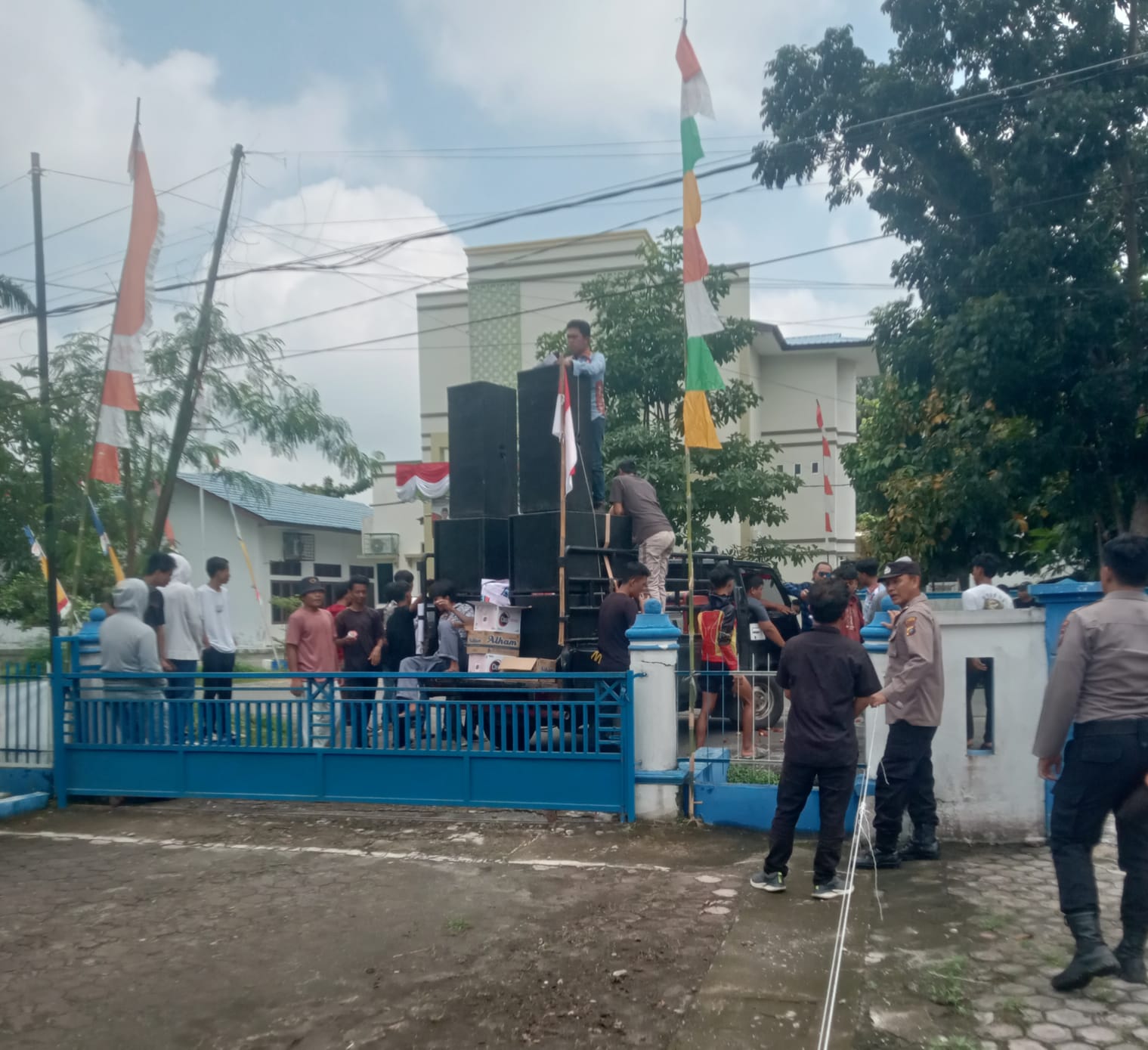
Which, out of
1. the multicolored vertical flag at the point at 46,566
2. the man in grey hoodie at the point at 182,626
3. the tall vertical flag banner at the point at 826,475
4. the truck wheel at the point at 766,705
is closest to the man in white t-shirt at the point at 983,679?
the truck wheel at the point at 766,705

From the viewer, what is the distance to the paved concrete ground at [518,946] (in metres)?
4.00

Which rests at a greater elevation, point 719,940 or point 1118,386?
point 1118,386

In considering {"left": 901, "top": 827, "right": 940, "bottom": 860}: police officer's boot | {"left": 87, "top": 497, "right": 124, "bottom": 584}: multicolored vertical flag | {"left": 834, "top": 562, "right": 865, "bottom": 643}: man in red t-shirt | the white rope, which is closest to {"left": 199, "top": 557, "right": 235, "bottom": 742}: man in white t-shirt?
{"left": 87, "top": 497, "right": 124, "bottom": 584}: multicolored vertical flag

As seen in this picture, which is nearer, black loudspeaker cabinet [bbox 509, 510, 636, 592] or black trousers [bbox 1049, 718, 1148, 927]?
black trousers [bbox 1049, 718, 1148, 927]

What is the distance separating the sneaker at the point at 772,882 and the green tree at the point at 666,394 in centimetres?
956

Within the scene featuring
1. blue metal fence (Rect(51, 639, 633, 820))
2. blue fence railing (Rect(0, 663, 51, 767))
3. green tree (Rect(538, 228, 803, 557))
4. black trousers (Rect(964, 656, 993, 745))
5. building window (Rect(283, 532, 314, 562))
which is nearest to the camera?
black trousers (Rect(964, 656, 993, 745))

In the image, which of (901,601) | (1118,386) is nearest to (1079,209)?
(1118,386)

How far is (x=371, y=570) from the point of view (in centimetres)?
2914

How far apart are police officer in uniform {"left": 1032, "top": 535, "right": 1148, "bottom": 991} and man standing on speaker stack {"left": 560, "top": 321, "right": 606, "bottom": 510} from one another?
5.74 meters

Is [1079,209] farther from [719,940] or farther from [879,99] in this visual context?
[719,940]

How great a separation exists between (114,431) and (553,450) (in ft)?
13.7

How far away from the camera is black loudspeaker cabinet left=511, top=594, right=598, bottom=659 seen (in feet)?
29.0

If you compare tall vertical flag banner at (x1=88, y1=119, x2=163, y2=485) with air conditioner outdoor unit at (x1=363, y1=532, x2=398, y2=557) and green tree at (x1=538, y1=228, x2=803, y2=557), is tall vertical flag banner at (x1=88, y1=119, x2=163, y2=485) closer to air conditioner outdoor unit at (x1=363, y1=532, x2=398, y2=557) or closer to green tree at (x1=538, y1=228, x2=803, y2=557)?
green tree at (x1=538, y1=228, x2=803, y2=557)

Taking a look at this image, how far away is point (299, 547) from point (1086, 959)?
25714 millimetres
